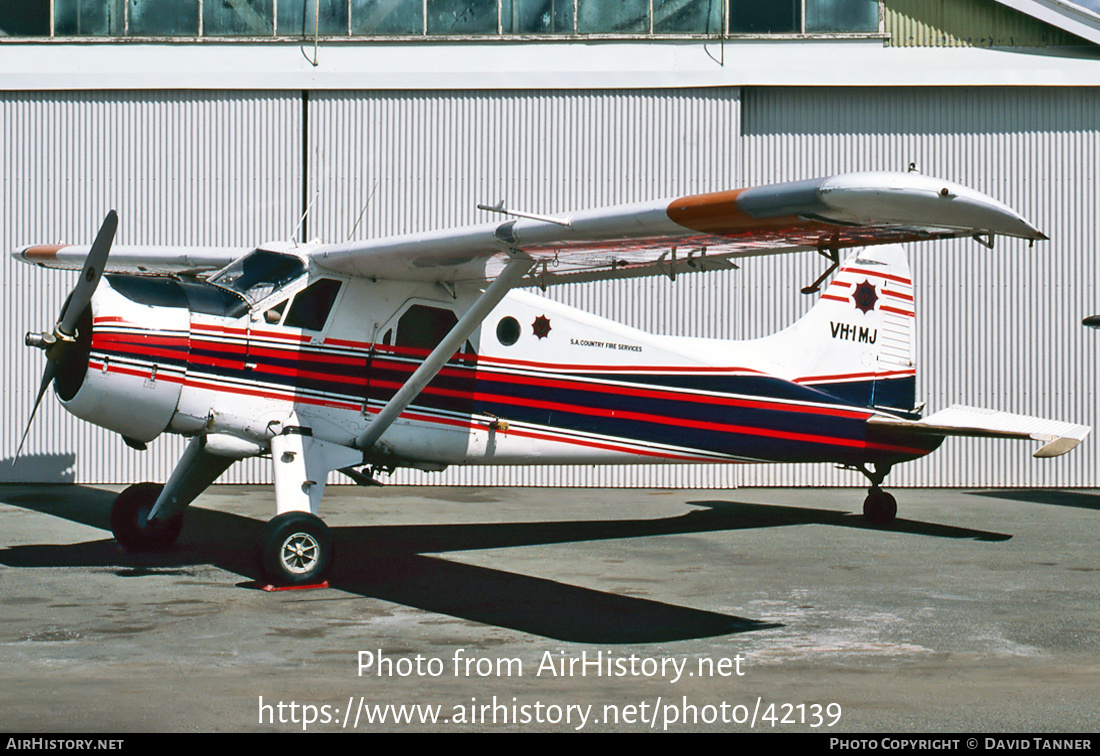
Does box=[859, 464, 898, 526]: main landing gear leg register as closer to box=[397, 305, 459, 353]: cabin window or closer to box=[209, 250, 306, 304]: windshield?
box=[397, 305, 459, 353]: cabin window

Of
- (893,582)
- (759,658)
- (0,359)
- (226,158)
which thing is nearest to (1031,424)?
(893,582)

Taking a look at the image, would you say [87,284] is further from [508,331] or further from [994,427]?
[994,427]

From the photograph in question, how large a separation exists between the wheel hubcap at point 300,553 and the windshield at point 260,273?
2.12m

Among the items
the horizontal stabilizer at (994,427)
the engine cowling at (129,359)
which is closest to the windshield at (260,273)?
the engine cowling at (129,359)

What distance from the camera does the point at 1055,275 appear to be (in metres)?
17.1

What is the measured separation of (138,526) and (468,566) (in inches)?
124

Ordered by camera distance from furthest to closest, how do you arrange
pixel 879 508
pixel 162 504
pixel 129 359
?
1. pixel 879 508
2. pixel 162 504
3. pixel 129 359

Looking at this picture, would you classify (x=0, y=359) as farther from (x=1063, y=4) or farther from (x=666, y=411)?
(x=1063, y=4)

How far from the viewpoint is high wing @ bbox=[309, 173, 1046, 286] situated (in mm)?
5883

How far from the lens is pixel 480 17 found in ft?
57.1

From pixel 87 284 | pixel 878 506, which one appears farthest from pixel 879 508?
pixel 87 284

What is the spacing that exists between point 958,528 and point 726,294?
5.63 meters

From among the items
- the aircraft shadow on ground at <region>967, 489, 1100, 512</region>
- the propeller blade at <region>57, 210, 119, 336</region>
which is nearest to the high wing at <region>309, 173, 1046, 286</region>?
the propeller blade at <region>57, 210, 119, 336</region>

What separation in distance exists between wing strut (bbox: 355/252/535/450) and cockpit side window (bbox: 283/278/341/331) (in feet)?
3.01
